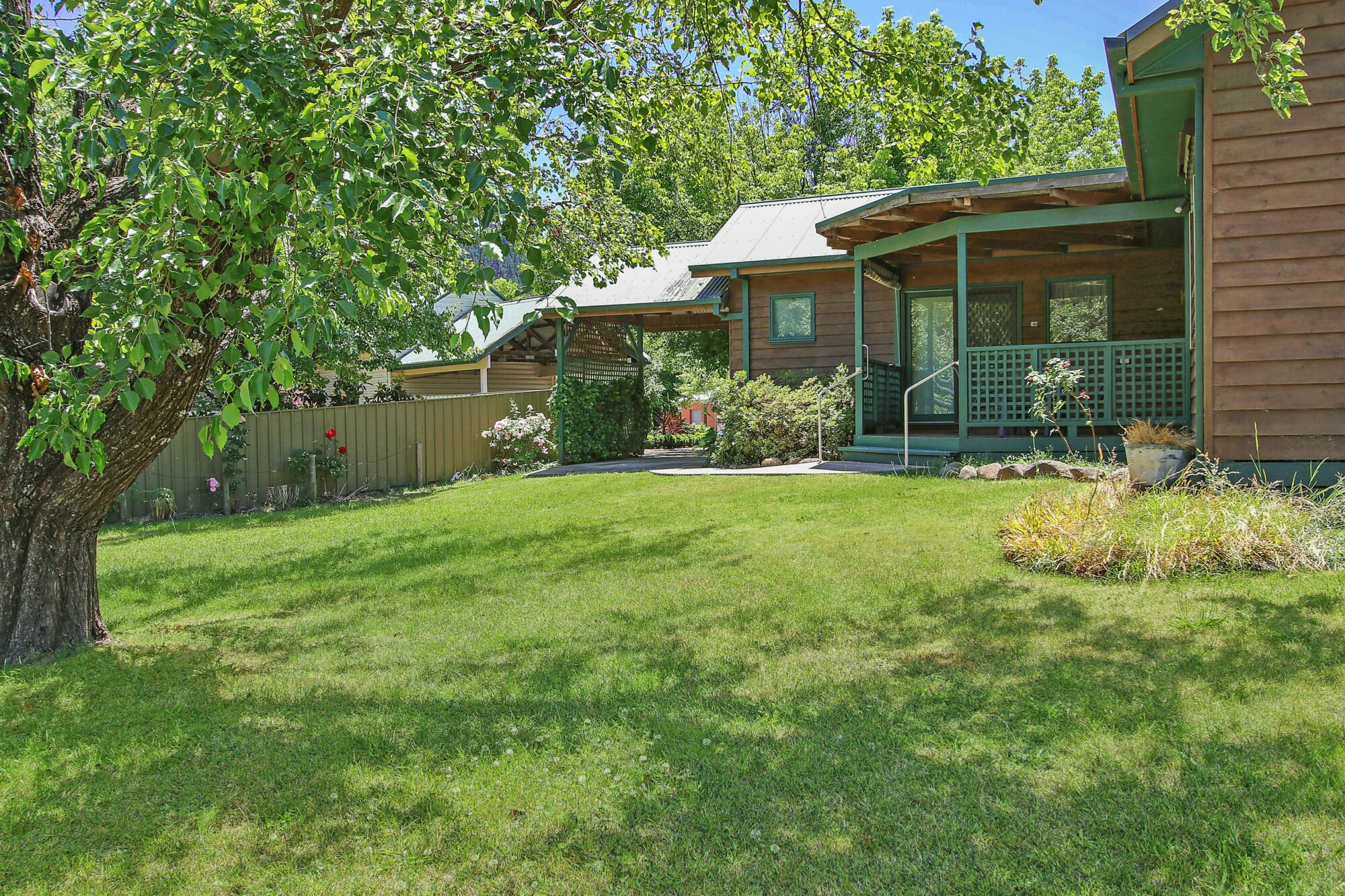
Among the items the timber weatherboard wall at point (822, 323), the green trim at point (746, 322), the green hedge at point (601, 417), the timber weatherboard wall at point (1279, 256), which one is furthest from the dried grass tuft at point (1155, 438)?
the green hedge at point (601, 417)

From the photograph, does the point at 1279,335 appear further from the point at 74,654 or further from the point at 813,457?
the point at 74,654

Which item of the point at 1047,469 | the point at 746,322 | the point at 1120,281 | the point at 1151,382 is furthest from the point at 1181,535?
the point at 746,322

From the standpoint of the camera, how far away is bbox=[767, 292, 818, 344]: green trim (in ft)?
49.0

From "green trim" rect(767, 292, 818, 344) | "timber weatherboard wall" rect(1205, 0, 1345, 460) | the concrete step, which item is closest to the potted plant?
"timber weatherboard wall" rect(1205, 0, 1345, 460)

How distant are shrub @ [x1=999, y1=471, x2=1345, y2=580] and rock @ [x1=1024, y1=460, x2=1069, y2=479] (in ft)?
8.38

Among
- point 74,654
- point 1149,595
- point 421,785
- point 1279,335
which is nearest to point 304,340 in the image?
point 421,785

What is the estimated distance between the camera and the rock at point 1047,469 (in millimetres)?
9023

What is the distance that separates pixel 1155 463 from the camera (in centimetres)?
740

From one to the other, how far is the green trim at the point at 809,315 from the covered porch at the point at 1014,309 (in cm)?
85

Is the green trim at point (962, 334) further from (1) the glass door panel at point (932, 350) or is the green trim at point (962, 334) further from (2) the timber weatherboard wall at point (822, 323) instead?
(2) the timber weatherboard wall at point (822, 323)

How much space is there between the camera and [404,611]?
576 centimetres

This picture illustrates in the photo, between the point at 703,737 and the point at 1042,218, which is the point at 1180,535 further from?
the point at 1042,218

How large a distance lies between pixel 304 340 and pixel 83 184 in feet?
5.80

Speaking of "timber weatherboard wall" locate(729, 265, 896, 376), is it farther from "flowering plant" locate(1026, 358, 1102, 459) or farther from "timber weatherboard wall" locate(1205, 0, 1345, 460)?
"timber weatherboard wall" locate(1205, 0, 1345, 460)
